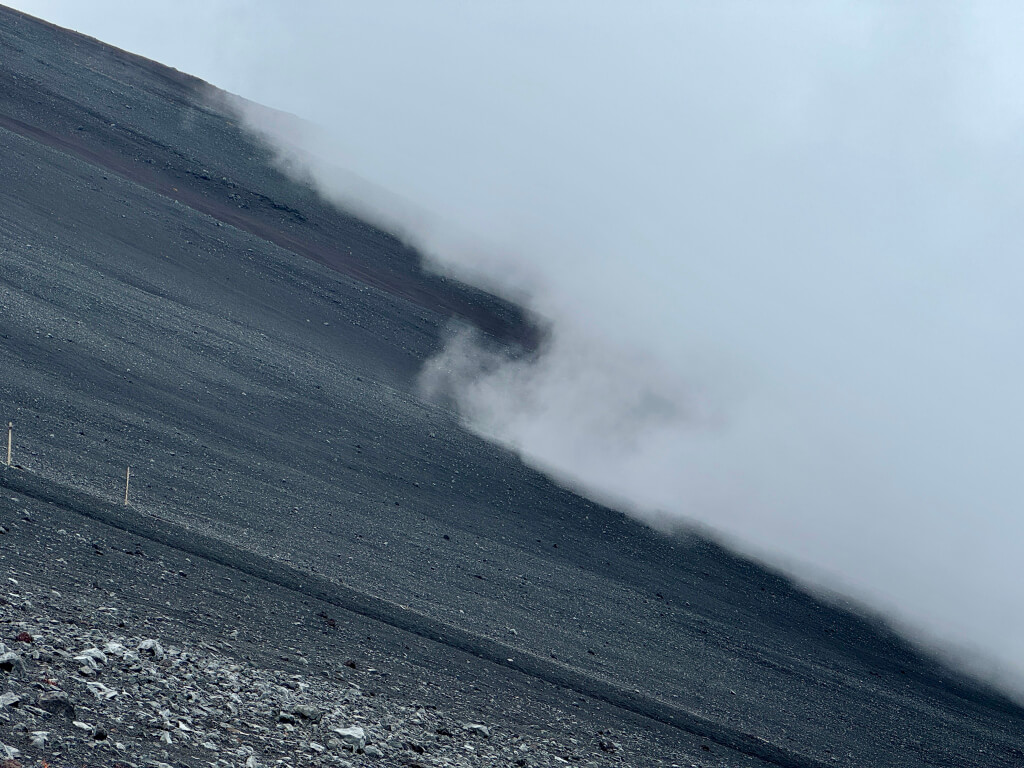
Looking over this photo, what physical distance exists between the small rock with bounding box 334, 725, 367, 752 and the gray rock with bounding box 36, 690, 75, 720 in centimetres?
197

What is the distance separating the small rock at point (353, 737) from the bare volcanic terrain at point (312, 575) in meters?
0.04

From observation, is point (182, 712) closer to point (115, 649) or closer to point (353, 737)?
point (115, 649)

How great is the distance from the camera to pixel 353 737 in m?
7.03

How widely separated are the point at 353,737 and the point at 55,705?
2137 mm

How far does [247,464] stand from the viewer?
14.4 meters

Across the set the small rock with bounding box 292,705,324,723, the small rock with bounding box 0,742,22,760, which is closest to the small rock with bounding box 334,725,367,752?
the small rock with bounding box 292,705,324,723

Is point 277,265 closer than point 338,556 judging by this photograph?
No

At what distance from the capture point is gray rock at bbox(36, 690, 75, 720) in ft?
18.9

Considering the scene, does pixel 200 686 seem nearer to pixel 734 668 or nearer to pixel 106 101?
pixel 734 668

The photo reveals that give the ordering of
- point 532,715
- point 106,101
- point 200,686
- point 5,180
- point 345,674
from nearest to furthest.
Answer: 1. point 200,686
2. point 345,674
3. point 532,715
4. point 5,180
5. point 106,101

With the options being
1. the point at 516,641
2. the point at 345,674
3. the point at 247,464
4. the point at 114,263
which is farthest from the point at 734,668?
the point at 114,263

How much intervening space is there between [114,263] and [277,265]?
16.8 feet

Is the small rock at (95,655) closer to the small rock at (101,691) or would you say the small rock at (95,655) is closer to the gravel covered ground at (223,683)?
the gravel covered ground at (223,683)

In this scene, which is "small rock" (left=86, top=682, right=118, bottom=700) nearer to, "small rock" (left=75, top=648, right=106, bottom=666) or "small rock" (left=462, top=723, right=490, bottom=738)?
"small rock" (left=75, top=648, right=106, bottom=666)
